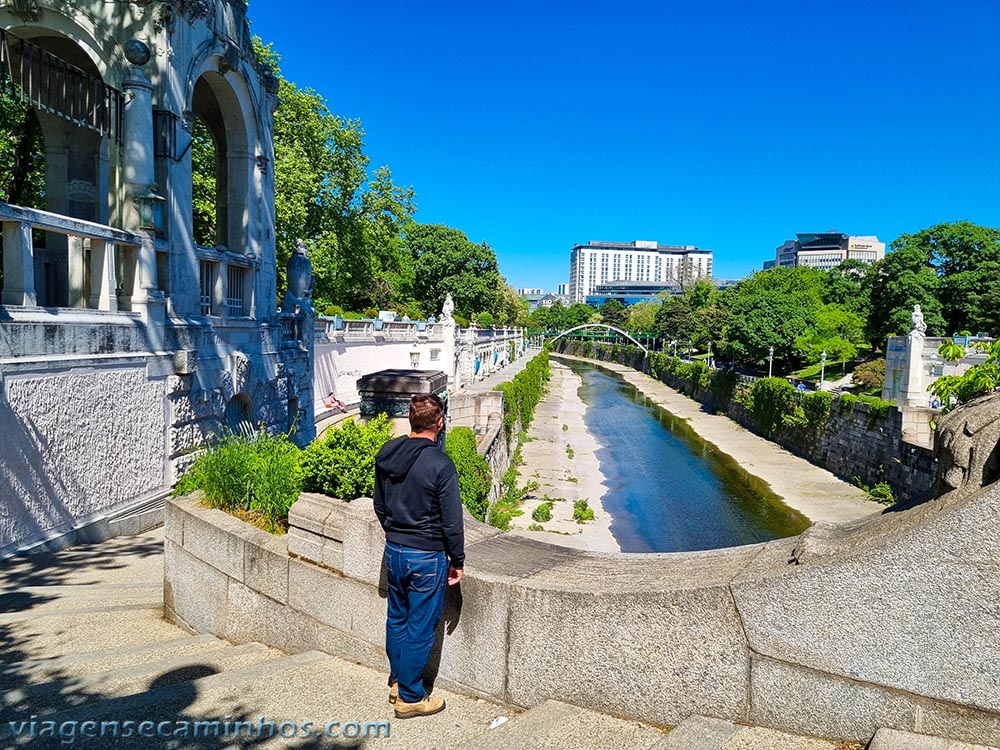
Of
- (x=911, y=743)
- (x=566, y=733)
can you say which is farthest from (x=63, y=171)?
(x=911, y=743)

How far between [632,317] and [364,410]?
105526 millimetres

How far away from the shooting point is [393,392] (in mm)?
8211

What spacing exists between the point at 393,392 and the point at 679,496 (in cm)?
1791

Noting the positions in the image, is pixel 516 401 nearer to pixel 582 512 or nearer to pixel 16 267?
pixel 582 512

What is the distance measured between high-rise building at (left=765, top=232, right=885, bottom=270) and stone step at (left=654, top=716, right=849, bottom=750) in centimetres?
18413

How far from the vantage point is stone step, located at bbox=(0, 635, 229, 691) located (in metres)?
4.09

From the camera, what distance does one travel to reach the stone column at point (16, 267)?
6922 millimetres

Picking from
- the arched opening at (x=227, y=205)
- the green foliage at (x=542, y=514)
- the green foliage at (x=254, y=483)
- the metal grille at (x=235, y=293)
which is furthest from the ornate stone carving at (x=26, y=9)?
the green foliage at (x=542, y=514)

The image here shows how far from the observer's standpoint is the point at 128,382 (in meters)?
8.41

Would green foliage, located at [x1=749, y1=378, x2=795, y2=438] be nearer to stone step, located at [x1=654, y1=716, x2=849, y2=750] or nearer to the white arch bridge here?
stone step, located at [x1=654, y1=716, x2=849, y2=750]

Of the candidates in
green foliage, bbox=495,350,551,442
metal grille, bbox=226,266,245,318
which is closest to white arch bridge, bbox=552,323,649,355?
green foliage, bbox=495,350,551,442

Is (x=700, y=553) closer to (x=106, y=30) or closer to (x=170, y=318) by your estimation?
(x=170, y=318)

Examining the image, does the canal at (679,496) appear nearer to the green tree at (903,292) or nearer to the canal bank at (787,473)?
the canal bank at (787,473)

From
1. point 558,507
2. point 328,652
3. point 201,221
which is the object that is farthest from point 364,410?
point 201,221
